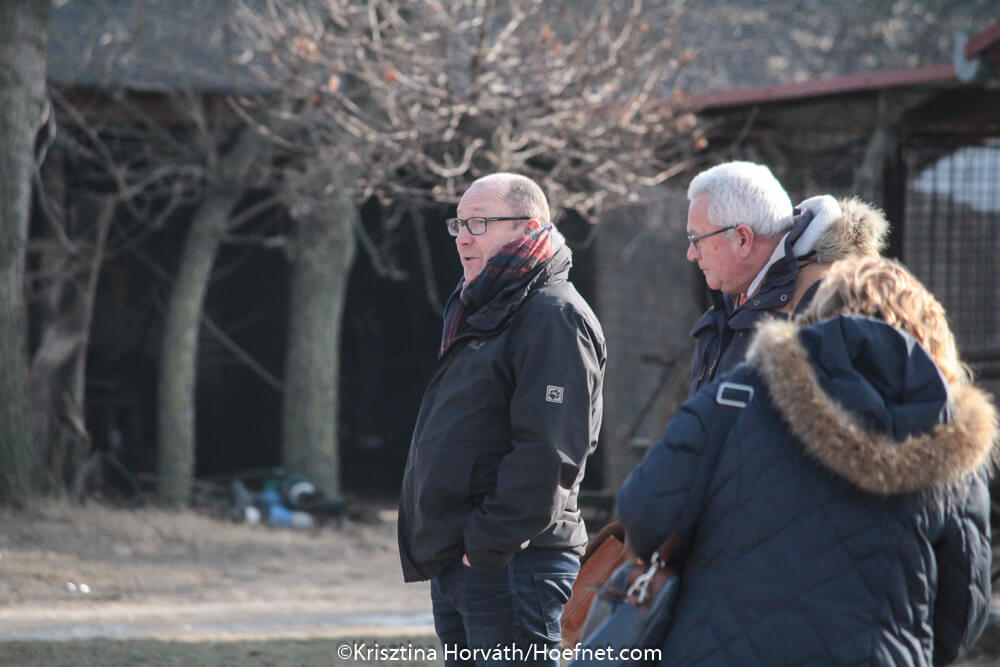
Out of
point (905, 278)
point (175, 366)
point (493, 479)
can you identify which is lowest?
point (175, 366)

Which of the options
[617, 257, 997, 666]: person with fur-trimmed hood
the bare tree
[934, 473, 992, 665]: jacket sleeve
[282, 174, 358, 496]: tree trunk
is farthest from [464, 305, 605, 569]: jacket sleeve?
[282, 174, 358, 496]: tree trunk

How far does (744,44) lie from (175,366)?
6.36 metres

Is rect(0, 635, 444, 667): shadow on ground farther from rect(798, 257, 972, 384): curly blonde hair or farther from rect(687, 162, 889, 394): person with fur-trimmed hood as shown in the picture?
rect(798, 257, 972, 384): curly blonde hair

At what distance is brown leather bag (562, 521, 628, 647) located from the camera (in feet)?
9.15

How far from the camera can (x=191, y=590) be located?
7.25 metres

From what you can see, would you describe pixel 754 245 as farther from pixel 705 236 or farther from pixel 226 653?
pixel 226 653

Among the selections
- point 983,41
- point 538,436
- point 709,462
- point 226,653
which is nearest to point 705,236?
point 538,436

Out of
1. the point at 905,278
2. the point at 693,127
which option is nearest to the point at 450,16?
the point at 693,127

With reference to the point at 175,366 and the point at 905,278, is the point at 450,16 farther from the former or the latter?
the point at 905,278

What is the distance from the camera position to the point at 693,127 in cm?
865

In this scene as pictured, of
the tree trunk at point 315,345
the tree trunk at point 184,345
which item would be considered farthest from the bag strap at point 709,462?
the tree trunk at point 184,345

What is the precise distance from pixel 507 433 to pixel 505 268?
0.41 m

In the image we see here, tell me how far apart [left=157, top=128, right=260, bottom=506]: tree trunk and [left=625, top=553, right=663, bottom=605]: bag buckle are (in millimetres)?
8871

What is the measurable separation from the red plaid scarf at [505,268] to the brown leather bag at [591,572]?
0.66m
